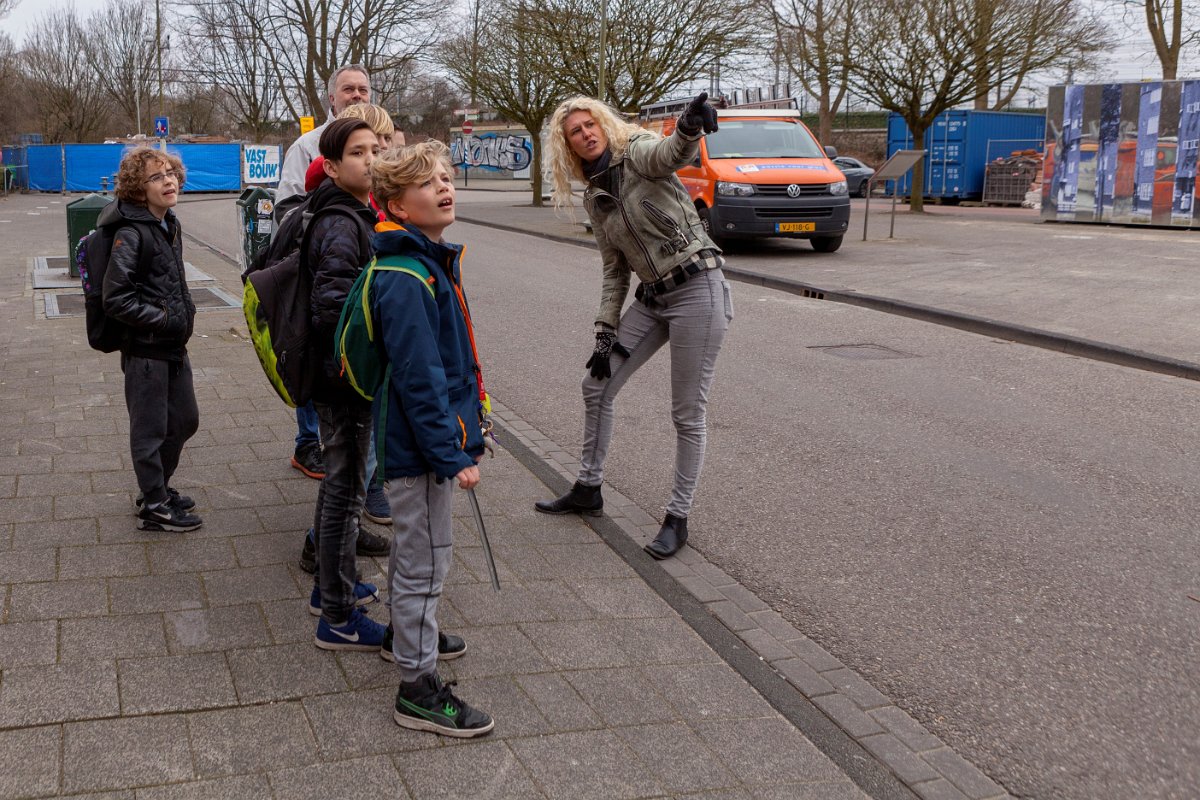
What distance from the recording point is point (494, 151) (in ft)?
193

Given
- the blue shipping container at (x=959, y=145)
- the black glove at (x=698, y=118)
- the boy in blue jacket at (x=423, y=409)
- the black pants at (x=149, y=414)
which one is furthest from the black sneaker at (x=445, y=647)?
the blue shipping container at (x=959, y=145)

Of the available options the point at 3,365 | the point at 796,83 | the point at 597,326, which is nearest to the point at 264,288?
the point at 597,326

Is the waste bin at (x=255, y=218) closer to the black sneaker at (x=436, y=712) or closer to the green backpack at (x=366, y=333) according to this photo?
the green backpack at (x=366, y=333)

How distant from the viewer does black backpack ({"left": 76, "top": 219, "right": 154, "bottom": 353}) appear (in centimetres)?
463

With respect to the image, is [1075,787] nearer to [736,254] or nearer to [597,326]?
[597,326]

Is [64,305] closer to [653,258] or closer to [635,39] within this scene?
[653,258]

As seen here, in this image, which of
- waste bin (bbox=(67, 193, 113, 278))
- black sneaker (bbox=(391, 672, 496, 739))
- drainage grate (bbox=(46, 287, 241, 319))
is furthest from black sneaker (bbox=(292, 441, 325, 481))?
waste bin (bbox=(67, 193, 113, 278))

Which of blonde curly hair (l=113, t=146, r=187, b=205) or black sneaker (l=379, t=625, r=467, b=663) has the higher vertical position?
blonde curly hair (l=113, t=146, r=187, b=205)

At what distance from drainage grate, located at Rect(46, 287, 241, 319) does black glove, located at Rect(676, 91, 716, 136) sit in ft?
26.7

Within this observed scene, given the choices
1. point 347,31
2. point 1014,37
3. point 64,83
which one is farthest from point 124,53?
point 1014,37

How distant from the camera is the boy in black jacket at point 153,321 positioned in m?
4.59

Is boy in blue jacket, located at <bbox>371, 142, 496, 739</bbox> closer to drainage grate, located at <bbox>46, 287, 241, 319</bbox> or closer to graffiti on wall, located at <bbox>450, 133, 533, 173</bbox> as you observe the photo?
drainage grate, located at <bbox>46, 287, 241, 319</bbox>

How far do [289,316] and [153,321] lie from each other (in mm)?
1277

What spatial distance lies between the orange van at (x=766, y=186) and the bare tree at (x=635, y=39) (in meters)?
10.7
